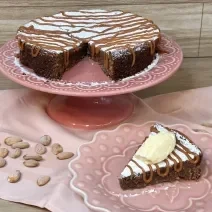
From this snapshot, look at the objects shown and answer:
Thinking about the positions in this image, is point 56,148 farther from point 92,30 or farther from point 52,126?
point 92,30

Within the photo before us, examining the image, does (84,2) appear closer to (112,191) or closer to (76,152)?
(76,152)

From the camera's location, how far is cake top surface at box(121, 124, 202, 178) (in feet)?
2.81

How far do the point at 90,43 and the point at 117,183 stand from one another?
1.05 feet

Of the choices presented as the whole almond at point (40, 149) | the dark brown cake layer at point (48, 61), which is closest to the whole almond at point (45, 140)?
the whole almond at point (40, 149)

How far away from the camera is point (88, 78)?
3.39 feet

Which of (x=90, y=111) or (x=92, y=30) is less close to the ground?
(x=92, y=30)

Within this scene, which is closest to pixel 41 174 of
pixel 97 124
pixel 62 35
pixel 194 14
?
pixel 97 124

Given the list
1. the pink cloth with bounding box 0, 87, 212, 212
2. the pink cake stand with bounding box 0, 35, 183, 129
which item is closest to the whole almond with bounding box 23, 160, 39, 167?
the pink cloth with bounding box 0, 87, 212, 212

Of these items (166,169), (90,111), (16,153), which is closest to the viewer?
(166,169)

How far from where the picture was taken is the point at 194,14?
1.28 meters

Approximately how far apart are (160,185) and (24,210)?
23 centimetres

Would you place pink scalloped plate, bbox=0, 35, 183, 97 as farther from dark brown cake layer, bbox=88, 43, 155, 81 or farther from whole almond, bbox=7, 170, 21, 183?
whole almond, bbox=7, 170, 21, 183

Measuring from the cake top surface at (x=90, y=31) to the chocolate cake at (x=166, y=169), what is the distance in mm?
253

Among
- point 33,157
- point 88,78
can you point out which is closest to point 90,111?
point 88,78
